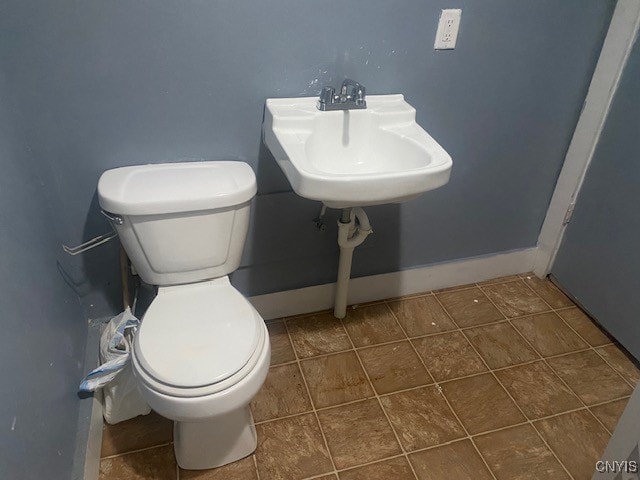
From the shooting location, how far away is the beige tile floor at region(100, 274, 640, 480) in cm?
145

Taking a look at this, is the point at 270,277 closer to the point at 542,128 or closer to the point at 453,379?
the point at 453,379

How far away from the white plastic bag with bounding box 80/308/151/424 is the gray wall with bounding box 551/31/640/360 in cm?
172

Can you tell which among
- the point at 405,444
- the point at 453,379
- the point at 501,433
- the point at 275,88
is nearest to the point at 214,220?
the point at 275,88

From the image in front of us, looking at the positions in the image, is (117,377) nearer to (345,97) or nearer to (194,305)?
(194,305)

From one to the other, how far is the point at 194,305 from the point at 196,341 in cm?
16

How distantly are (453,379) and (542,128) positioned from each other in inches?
39.7

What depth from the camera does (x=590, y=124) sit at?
6.02ft

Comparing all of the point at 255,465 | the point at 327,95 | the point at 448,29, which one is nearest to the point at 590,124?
the point at 448,29

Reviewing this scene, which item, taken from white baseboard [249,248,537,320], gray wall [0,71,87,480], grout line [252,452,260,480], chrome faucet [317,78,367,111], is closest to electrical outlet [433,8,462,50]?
chrome faucet [317,78,367,111]

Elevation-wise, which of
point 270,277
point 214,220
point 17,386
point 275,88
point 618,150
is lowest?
point 270,277

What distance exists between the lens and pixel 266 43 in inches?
54.7

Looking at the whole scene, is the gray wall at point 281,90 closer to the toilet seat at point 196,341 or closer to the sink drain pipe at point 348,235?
the sink drain pipe at point 348,235

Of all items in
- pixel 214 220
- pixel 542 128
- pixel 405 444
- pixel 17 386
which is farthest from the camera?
pixel 542 128

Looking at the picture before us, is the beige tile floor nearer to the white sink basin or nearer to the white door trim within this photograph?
the white door trim
